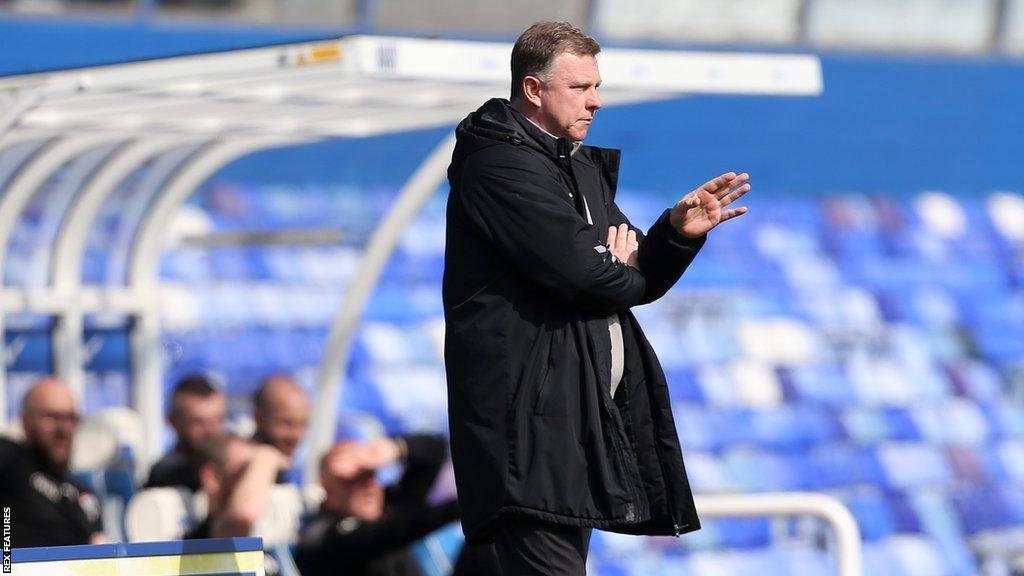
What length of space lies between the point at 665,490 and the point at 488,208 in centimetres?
51

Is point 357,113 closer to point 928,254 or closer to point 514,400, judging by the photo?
point 514,400

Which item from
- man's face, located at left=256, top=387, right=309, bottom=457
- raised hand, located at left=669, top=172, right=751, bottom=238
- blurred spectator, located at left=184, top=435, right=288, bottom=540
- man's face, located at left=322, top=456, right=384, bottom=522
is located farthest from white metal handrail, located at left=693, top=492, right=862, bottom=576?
raised hand, located at left=669, top=172, right=751, bottom=238

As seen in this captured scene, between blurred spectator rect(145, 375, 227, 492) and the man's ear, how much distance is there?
2915 mm

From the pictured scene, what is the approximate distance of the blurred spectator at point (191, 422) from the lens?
5.52 m

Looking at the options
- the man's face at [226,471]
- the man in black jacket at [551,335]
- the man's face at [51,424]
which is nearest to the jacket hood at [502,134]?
the man in black jacket at [551,335]

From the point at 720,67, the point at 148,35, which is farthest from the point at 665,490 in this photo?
the point at 148,35

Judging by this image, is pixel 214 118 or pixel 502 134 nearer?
pixel 502 134

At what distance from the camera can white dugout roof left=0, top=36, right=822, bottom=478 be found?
4551mm

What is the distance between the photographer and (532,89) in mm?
2822

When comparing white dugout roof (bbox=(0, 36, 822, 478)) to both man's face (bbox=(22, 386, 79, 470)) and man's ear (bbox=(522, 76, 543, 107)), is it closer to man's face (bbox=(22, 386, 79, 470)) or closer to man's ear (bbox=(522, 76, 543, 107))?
man's face (bbox=(22, 386, 79, 470))

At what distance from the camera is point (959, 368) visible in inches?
515

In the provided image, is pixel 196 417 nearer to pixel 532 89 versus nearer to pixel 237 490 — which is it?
pixel 237 490

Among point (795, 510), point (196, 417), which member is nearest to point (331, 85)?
point (196, 417)

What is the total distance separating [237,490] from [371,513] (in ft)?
1.36
